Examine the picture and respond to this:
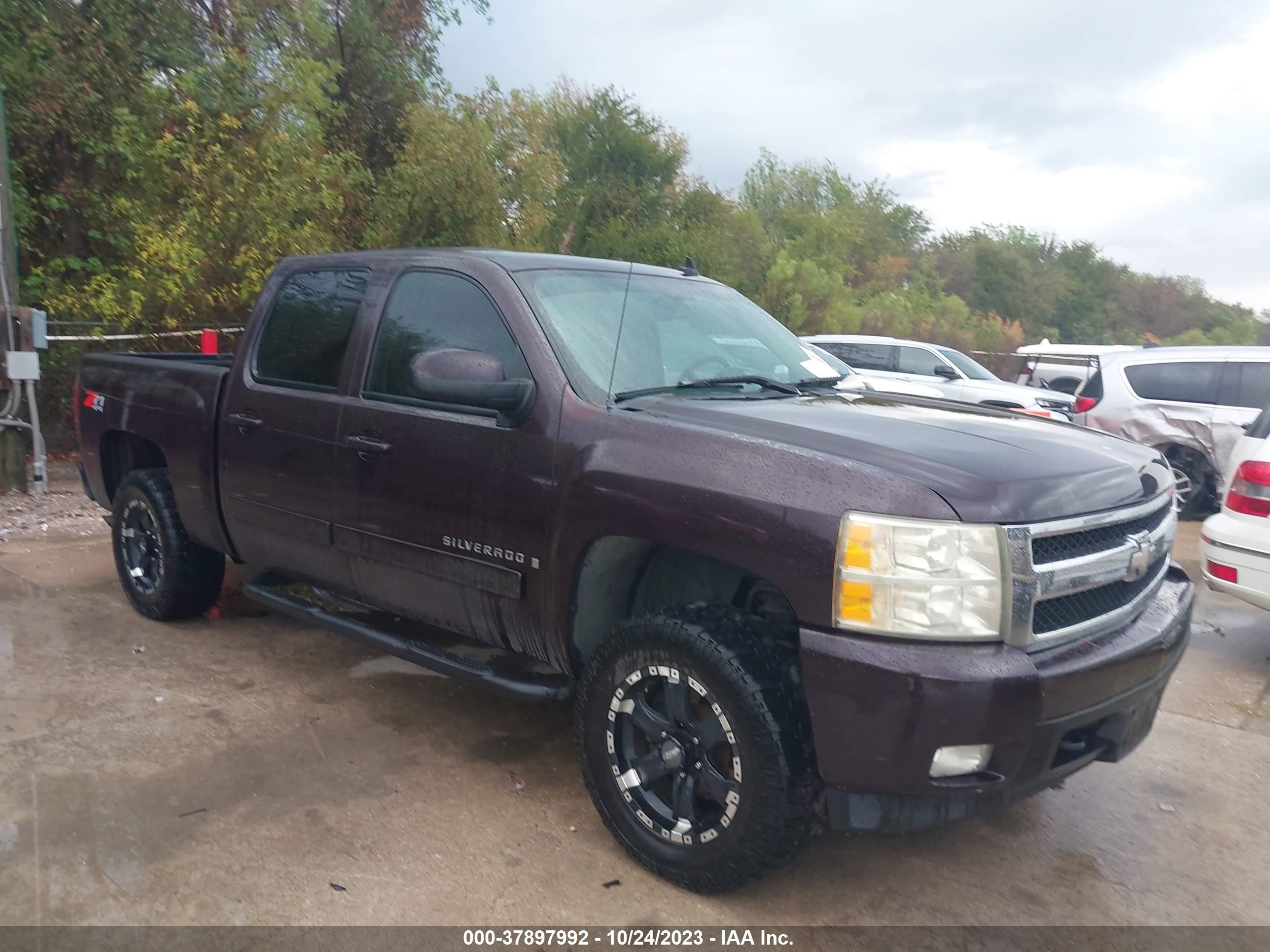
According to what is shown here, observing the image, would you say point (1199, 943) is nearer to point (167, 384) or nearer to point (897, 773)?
point (897, 773)

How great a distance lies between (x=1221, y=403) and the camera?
1041cm

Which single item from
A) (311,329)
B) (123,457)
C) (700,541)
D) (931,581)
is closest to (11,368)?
(123,457)

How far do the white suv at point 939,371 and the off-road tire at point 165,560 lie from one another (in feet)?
29.0

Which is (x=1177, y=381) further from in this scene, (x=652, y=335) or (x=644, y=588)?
(x=644, y=588)

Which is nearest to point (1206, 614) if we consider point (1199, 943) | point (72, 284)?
point (1199, 943)

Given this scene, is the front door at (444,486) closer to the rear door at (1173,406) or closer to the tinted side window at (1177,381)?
the rear door at (1173,406)

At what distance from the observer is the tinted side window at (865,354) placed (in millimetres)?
14516

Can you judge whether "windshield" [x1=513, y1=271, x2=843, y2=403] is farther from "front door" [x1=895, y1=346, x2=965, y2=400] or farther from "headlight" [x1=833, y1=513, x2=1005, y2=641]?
"front door" [x1=895, y1=346, x2=965, y2=400]

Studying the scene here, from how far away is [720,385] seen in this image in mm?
3756

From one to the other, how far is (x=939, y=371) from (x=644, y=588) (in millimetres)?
10722

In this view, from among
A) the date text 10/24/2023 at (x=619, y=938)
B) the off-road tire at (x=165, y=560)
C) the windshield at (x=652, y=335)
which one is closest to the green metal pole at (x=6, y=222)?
the off-road tire at (x=165, y=560)

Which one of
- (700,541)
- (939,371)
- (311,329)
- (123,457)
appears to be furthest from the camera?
(939,371)

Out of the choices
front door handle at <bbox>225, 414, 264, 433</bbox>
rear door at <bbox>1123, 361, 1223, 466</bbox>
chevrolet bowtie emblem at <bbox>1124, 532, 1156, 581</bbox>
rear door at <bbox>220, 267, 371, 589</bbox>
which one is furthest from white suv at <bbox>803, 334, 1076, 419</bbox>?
chevrolet bowtie emblem at <bbox>1124, 532, 1156, 581</bbox>

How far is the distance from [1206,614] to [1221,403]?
179 inches
